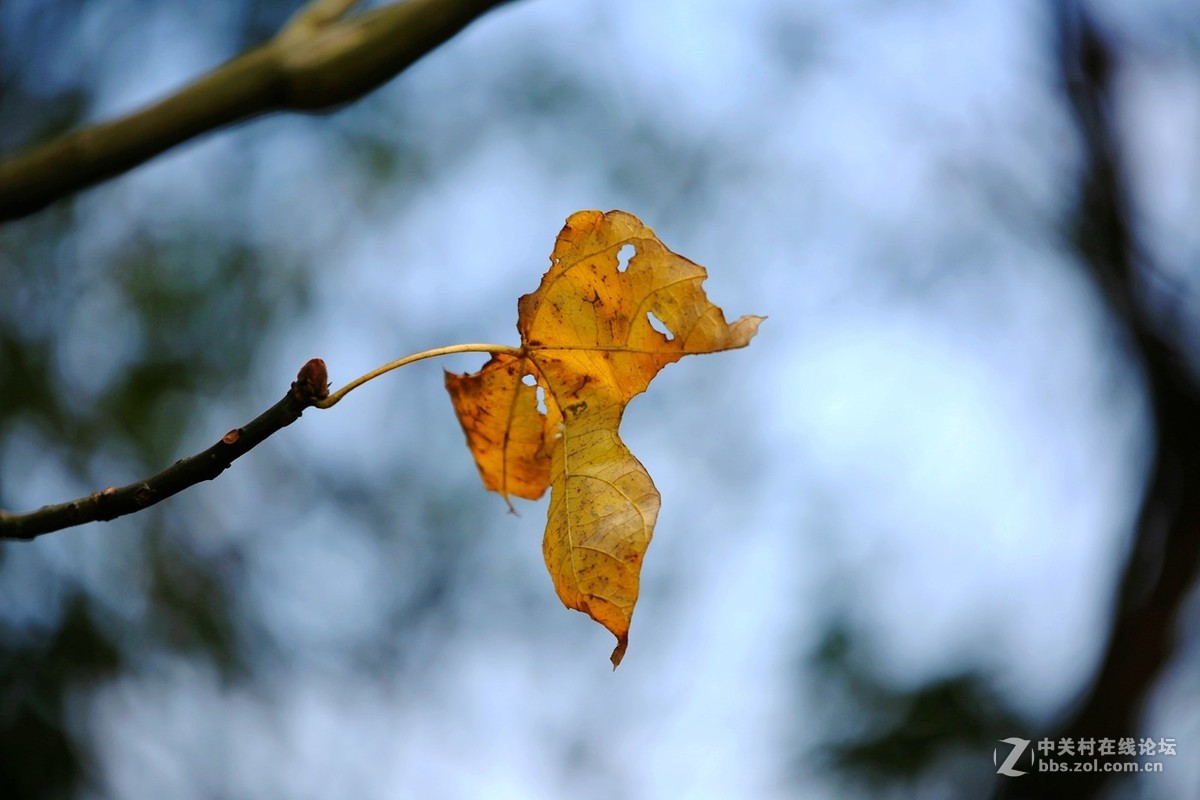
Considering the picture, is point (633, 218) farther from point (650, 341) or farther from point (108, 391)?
point (108, 391)

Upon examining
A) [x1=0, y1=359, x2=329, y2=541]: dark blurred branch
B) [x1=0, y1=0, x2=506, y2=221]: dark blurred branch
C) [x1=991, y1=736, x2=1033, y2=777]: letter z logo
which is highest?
[x1=0, y1=0, x2=506, y2=221]: dark blurred branch

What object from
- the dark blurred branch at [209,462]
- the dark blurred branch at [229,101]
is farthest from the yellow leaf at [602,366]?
the dark blurred branch at [229,101]

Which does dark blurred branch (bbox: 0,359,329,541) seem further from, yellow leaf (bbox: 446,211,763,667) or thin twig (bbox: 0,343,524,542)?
yellow leaf (bbox: 446,211,763,667)

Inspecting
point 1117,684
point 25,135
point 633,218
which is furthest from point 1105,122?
point 25,135

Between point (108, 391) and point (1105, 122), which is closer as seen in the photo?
point (1105, 122)

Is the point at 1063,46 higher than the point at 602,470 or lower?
higher

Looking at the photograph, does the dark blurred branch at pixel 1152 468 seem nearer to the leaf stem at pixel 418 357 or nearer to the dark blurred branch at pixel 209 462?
the leaf stem at pixel 418 357

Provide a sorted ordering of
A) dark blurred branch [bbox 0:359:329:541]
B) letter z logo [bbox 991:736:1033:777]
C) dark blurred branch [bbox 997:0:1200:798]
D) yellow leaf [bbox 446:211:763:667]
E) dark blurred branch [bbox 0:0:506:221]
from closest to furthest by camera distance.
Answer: dark blurred branch [bbox 0:359:329:541] → yellow leaf [bbox 446:211:763:667] → dark blurred branch [bbox 0:0:506:221] → dark blurred branch [bbox 997:0:1200:798] → letter z logo [bbox 991:736:1033:777]

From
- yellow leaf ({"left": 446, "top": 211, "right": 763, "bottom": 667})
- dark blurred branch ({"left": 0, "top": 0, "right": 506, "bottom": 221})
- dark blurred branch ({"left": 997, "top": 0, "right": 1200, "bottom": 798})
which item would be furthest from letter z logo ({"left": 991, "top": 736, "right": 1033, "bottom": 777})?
dark blurred branch ({"left": 0, "top": 0, "right": 506, "bottom": 221})
